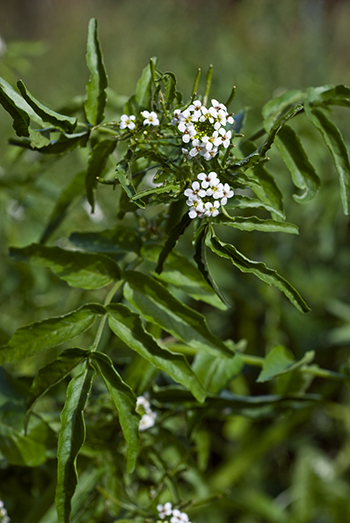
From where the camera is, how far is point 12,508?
101 cm

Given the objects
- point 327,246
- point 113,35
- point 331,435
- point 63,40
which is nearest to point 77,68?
point 113,35

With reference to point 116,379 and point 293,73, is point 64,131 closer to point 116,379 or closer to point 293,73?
point 116,379

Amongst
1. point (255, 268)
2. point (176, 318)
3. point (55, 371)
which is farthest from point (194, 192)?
point (55, 371)

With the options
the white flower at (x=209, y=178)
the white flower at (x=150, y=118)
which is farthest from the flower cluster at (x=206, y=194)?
the white flower at (x=150, y=118)

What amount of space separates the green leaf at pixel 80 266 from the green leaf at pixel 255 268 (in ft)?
0.75

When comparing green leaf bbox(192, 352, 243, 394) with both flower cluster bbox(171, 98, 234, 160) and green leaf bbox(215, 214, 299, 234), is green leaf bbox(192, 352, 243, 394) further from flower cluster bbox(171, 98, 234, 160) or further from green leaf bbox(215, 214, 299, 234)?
flower cluster bbox(171, 98, 234, 160)

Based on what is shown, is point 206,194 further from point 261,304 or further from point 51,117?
point 261,304

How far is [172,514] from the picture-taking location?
82 centimetres

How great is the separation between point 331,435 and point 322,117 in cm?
147

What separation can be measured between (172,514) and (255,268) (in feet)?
1.51

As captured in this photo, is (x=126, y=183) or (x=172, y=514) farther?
(x=172, y=514)

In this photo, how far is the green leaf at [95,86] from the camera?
2.53 feet

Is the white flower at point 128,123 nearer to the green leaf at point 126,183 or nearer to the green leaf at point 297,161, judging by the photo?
the green leaf at point 126,183

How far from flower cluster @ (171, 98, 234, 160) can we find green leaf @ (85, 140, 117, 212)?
0.16 m
